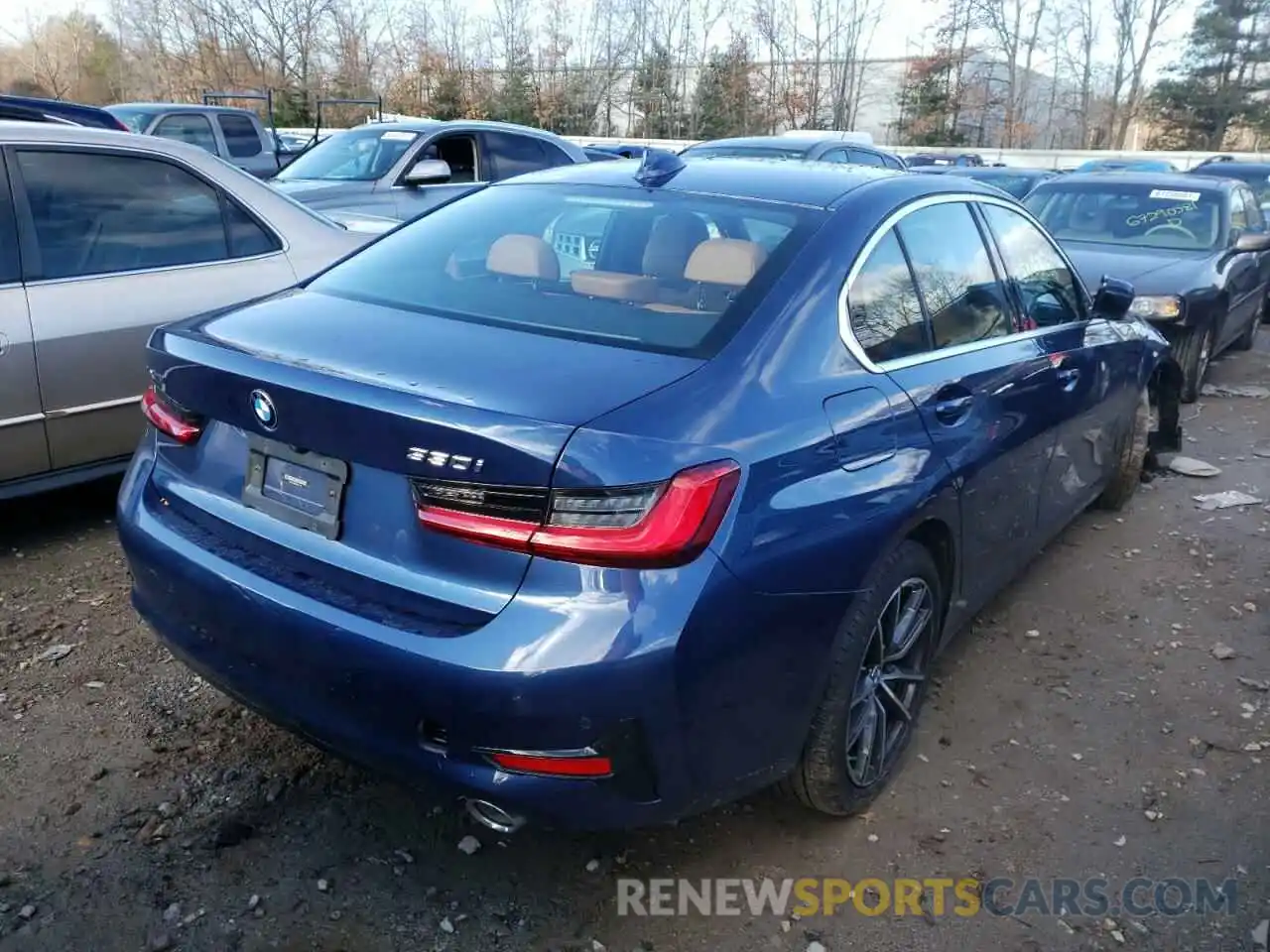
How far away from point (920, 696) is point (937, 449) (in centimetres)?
81

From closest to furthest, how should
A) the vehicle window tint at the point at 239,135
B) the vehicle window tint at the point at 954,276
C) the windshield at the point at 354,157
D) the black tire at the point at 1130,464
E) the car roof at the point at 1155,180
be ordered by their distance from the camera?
the vehicle window tint at the point at 954,276 < the black tire at the point at 1130,464 < the car roof at the point at 1155,180 < the windshield at the point at 354,157 < the vehicle window tint at the point at 239,135

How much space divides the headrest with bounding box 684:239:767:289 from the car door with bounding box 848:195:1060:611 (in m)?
0.29

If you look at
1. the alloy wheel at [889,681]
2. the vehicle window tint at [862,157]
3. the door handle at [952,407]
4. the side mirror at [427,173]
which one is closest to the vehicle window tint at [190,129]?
the side mirror at [427,173]

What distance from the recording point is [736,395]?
2.33 m

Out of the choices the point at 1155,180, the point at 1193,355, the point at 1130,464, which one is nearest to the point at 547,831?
the point at 1130,464

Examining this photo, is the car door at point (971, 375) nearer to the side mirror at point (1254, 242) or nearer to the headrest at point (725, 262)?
the headrest at point (725, 262)

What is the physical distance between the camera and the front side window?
4277mm

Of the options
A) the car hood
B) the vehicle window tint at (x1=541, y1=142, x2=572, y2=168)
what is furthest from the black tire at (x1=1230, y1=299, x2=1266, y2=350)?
the vehicle window tint at (x1=541, y1=142, x2=572, y2=168)

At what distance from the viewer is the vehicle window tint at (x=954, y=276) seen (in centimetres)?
315

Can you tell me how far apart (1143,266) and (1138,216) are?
3.35 feet

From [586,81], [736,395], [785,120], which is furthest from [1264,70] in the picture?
[736,395]

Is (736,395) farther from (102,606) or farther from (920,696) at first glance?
(102,606)

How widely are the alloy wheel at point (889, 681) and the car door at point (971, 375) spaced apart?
1.01ft

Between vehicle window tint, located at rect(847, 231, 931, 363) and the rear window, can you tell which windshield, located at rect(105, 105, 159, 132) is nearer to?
the rear window
